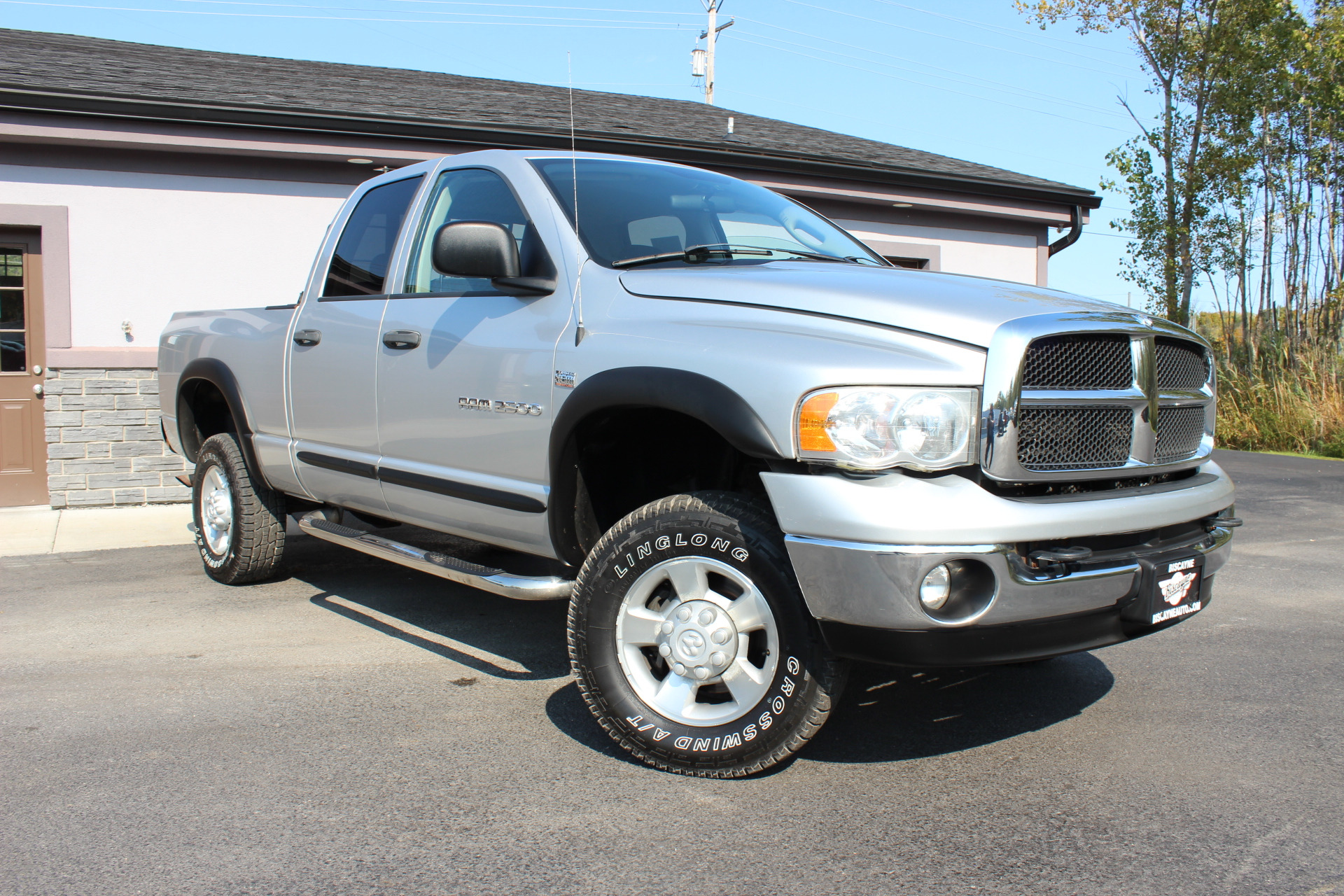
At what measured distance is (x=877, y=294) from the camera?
3.09m

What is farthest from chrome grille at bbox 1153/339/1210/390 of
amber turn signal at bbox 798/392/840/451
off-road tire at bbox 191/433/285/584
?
off-road tire at bbox 191/433/285/584

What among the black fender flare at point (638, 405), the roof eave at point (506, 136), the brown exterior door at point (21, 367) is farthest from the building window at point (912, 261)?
the black fender flare at point (638, 405)

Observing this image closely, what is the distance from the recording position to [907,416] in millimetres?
2785

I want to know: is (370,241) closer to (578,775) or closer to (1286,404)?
(578,775)

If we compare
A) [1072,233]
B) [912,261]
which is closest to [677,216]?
[912,261]

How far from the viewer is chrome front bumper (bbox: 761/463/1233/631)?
2688 millimetres

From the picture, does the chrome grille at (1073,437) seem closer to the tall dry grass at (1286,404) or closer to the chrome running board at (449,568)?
the chrome running board at (449,568)

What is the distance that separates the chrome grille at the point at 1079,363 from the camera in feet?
9.52

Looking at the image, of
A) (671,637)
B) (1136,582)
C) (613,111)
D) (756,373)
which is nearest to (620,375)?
(756,373)

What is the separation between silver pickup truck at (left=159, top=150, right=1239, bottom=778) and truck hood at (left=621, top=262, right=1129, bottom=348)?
0.04ft

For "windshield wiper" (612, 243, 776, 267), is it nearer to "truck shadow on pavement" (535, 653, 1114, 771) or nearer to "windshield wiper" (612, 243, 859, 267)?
"windshield wiper" (612, 243, 859, 267)

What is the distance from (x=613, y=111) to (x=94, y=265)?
6306mm

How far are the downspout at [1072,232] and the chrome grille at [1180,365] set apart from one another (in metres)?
10.7

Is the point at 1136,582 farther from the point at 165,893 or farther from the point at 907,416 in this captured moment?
the point at 165,893
